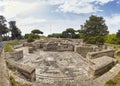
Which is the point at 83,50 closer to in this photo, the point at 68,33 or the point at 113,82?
the point at 113,82

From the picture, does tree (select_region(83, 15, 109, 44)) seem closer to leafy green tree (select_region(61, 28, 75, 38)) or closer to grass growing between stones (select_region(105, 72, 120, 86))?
leafy green tree (select_region(61, 28, 75, 38))

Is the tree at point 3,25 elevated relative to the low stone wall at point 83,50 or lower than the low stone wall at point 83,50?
elevated

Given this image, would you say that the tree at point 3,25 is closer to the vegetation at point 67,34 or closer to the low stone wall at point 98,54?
the vegetation at point 67,34

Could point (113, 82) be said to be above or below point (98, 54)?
below

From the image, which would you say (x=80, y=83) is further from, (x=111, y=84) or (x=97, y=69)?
(x=97, y=69)

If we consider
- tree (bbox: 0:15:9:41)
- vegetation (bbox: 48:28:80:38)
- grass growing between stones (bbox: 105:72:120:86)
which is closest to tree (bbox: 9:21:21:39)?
tree (bbox: 0:15:9:41)

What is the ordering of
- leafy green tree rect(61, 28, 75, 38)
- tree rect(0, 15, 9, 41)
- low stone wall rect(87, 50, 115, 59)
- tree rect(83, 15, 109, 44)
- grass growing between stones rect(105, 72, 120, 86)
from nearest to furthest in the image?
grass growing between stones rect(105, 72, 120, 86) < low stone wall rect(87, 50, 115, 59) < tree rect(83, 15, 109, 44) < tree rect(0, 15, 9, 41) < leafy green tree rect(61, 28, 75, 38)

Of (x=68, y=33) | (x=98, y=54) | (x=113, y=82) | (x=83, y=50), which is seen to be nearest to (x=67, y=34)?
(x=68, y=33)

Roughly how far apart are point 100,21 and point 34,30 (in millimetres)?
22575

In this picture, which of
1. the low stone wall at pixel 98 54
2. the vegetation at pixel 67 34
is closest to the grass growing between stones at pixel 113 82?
the low stone wall at pixel 98 54

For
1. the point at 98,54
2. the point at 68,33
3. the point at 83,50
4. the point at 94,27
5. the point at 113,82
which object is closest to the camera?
the point at 113,82

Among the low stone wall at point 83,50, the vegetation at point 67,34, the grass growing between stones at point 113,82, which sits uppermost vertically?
the vegetation at point 67,34

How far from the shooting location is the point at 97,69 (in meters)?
15.2

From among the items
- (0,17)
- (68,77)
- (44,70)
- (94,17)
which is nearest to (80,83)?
(68,77)
